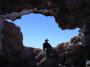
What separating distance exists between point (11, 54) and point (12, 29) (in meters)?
3.81

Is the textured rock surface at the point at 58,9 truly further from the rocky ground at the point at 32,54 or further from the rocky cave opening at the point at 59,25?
the rocky ground at the point at 32,54

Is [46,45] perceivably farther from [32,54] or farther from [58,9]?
[32,54]

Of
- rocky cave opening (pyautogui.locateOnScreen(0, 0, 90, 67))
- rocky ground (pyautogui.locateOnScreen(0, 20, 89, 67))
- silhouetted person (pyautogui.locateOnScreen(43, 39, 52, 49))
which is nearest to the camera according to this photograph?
rocky cave opening (pyautogui.locateOnScreen(0, 0, 90, 67))

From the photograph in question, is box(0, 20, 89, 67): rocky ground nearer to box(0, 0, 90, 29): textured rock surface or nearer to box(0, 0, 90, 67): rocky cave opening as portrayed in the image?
box(0, 0, 90, 67): rocky cave opening

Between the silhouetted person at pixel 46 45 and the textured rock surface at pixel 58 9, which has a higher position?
the silhouetted person at pixel 46 45

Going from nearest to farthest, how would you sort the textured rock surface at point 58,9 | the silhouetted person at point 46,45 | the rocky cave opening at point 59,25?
A: the textured rock surface at point 58,9 → the rocky cave opening at point 59,25 → the silhouetted person at point 46,45

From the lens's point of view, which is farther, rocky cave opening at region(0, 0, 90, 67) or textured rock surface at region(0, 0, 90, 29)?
rocky cave opening at region(0, 0, 90, 67)

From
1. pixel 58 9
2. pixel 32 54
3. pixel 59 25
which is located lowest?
pixel 59 25

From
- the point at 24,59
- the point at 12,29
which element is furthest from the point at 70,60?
the point at 12,29

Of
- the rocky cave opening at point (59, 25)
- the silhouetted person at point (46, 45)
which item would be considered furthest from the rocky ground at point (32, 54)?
the silhouetted person at point (46, 45)

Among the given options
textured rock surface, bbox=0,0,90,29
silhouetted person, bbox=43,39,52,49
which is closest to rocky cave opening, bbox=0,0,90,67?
textured rock surface, bbox=0,0,90,29

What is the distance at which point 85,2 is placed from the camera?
12477 mm

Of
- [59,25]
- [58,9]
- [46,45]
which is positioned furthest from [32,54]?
[58,9]

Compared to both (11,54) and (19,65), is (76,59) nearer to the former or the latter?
(19,65)
